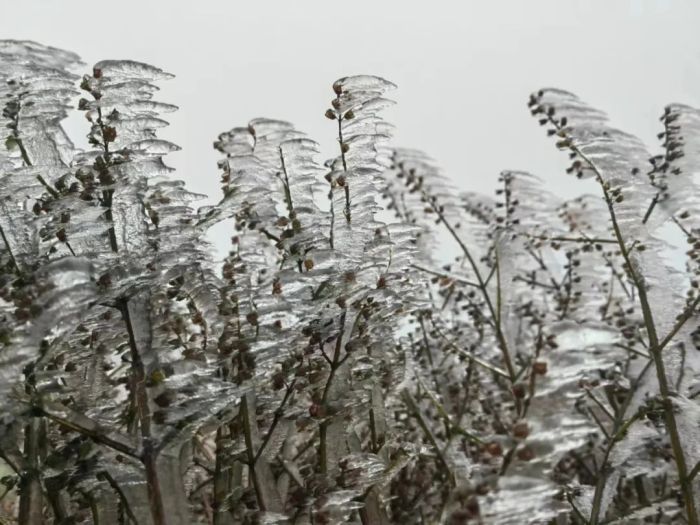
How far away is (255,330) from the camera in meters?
2.70

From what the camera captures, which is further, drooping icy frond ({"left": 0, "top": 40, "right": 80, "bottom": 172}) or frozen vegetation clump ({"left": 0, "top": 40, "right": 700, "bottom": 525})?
drooping icy frond ({"left": 0, "top": 40, "right": 80, "bottom": 172})

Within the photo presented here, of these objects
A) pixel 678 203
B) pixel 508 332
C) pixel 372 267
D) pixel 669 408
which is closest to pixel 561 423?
pixel 372 267

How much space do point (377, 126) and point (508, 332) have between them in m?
4.82

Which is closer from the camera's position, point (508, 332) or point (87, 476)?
point (87, 476)

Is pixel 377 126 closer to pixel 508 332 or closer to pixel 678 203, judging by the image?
pixel 678 203

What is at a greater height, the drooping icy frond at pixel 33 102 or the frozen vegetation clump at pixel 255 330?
the drooping icy frond at pixel 33 102

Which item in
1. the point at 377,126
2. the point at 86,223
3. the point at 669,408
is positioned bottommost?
the point at 669,408

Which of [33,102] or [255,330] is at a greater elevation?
[33,102]

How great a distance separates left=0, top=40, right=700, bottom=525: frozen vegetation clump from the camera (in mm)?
1921

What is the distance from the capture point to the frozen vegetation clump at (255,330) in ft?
6.30

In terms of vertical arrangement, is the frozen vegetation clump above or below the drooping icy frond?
below

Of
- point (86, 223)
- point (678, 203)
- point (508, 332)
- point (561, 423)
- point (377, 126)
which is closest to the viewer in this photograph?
point (561, 423)

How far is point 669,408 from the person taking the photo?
9.04 feet

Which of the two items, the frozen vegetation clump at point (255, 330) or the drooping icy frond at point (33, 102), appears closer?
the frozen vegetation clump at point (255, 330)
